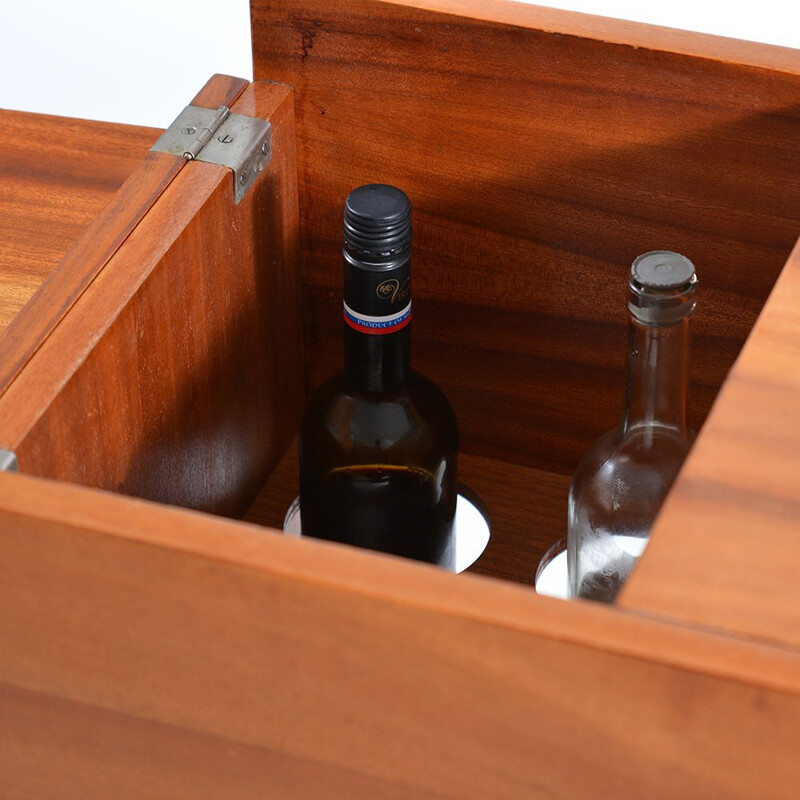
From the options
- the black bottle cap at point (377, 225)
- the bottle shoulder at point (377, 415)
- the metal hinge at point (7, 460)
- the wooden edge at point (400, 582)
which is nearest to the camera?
the wooden edge at point (400, 582)

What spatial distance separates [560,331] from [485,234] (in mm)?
78

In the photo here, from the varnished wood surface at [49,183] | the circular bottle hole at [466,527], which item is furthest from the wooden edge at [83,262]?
the circular bottle hole at [466,527]

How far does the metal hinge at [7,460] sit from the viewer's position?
1.81ft

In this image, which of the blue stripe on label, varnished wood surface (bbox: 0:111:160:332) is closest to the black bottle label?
the blue stripe on label

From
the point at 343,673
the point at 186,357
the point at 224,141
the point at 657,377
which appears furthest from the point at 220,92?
the point at 343,673

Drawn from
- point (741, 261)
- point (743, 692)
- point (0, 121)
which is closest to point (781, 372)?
point (743, 692)

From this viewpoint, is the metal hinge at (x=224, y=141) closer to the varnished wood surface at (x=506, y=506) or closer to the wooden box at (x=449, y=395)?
the wooden box at (x=449, y=395)

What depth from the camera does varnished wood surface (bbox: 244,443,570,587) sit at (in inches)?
34.1

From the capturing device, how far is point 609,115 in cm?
77

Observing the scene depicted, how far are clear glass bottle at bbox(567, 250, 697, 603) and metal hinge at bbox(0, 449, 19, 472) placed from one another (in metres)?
0.29

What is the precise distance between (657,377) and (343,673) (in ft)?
0.95

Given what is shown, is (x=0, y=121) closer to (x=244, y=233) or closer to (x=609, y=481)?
(x=244, y=233)

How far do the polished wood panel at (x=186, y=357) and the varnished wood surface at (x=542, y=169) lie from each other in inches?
1.6

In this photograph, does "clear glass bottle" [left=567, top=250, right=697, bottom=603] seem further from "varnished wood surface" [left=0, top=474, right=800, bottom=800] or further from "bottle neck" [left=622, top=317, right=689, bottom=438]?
"varnished wood surface" [left=0, top=474, right=800, bottom=800]
